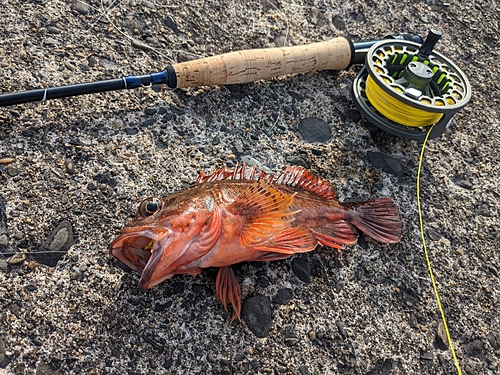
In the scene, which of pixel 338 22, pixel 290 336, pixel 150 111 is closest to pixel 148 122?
pixel 150 111

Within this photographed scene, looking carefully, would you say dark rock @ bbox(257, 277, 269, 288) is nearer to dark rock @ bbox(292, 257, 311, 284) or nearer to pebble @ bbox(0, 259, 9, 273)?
dark rock @ bbox(292, 257, 311, 284)

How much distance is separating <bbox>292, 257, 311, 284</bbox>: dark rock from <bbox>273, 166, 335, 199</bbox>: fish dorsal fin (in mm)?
431

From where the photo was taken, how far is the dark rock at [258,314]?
257cm

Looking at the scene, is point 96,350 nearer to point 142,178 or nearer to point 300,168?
point 142,178

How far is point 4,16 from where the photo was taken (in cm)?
333

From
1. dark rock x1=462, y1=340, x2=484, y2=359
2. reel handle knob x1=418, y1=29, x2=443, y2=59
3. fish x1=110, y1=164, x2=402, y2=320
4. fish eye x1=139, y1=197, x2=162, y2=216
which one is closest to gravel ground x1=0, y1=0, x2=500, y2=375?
dark rock x1=462, y1=340, x2=484, y2=359

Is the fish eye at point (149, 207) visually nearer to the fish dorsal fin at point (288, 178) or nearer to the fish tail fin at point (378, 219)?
the fish dorsal fin at point (288, 178)

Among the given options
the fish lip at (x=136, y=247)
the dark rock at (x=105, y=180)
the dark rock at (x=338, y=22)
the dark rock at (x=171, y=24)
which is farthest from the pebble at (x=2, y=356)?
the dark rock at (x=338, y=22)

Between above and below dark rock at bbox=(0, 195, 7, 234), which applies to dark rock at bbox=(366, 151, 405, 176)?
above

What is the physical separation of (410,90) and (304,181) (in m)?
1.02

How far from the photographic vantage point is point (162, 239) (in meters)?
2.27

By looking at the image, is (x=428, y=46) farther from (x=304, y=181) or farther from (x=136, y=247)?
(x=136, y=247)

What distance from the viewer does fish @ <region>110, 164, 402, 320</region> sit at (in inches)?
91.4

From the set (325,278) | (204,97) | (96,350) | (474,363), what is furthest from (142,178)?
(474,363)
